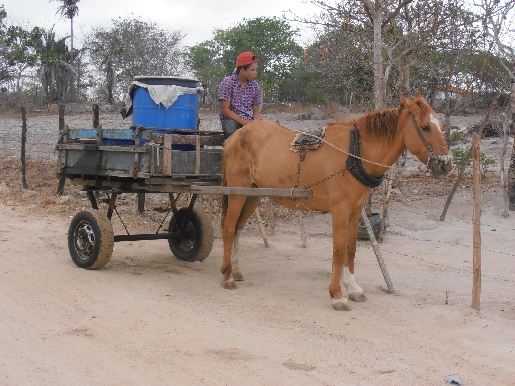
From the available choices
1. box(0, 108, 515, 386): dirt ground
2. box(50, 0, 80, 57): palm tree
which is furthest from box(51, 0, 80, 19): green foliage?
box(0, 108, 515, 386): dirt ground

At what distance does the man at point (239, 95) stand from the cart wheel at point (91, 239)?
72.3 inches

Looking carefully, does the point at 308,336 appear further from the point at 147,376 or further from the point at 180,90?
the point at 180,90

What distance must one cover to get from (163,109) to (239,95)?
0.94 m

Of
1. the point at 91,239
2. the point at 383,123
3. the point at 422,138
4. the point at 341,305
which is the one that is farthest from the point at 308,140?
the point at 91,239

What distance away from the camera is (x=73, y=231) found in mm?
7098

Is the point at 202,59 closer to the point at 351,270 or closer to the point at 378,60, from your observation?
the point at 378,60

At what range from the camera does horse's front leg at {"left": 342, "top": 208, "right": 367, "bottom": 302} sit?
591cm

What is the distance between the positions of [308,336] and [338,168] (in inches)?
67.3

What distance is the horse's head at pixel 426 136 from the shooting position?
204 inches

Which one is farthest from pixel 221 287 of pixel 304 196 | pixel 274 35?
pixel 274 35

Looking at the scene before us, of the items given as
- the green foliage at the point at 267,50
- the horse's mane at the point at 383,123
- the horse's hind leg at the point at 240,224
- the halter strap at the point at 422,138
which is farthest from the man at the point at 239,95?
the green foliage at the point at 267,50

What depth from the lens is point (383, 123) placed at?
559 centimetres

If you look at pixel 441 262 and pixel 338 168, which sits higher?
pixel 338 168

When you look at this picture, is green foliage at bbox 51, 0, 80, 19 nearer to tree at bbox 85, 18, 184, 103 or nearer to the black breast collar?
tree at bbox 85, 18, 184, 103
